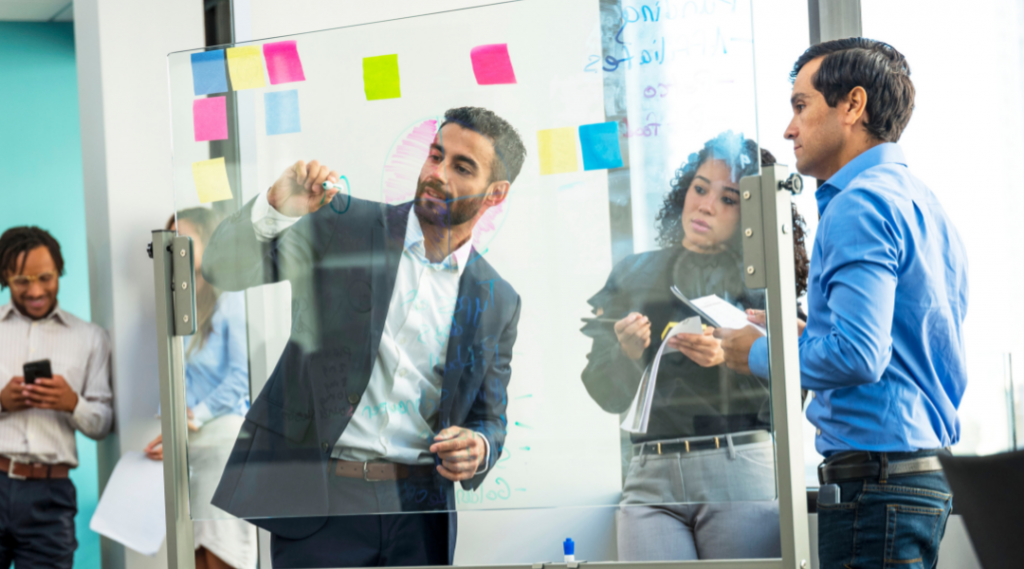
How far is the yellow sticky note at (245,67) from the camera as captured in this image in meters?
1.79

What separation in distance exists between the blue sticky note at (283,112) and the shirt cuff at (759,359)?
107cm

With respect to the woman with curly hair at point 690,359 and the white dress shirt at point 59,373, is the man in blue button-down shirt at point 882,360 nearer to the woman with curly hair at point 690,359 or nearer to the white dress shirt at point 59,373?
the woman with curly hair at point 690,359

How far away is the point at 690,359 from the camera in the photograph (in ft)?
5.08

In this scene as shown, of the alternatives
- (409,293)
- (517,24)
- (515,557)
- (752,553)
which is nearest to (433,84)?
(517,24)

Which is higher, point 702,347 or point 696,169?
point 696,169

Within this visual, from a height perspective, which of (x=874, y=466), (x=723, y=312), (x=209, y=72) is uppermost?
(x=209, y=72)

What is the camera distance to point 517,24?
1654 millimetres

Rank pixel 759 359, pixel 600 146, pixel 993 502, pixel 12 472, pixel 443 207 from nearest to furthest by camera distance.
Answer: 1. pixel 993 502
2. pixel 759 359
3. pixel 600 146
4. pixel 443 207
5. pixel 12 472

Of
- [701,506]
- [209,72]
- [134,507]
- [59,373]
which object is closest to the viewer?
[209,72]

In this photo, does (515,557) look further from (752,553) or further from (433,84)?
(433,84)

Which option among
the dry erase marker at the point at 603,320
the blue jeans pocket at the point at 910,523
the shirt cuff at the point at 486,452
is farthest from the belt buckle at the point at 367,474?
the blue jeans pocket at the point at 910,523

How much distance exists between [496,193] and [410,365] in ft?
1.35

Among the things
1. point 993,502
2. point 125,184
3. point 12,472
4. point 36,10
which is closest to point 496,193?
point 993,502

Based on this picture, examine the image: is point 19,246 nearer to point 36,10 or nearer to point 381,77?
point 36,10
